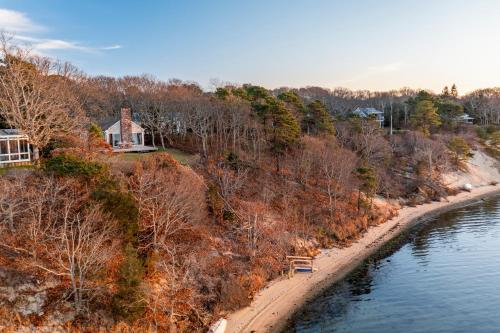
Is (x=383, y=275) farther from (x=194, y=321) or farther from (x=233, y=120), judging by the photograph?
(x=233, y=120)

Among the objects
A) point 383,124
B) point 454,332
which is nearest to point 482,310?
point 454,332

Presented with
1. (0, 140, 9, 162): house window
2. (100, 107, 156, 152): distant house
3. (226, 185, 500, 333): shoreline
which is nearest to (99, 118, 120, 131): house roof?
(100, 107, 156, 152): distant house

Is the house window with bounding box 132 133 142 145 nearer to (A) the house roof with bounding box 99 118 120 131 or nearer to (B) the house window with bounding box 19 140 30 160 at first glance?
(A) the house roof with bounding box 99 118 120 131

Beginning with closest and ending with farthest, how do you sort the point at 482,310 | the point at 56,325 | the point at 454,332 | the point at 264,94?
the point at 56,325
the point at 454,332
the point at 482,310
the point at 264,94

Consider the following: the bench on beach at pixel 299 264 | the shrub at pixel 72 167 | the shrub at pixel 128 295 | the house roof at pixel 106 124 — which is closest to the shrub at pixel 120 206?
the shrub at pixel 72 167

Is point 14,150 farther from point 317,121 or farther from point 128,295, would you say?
point 317,121
